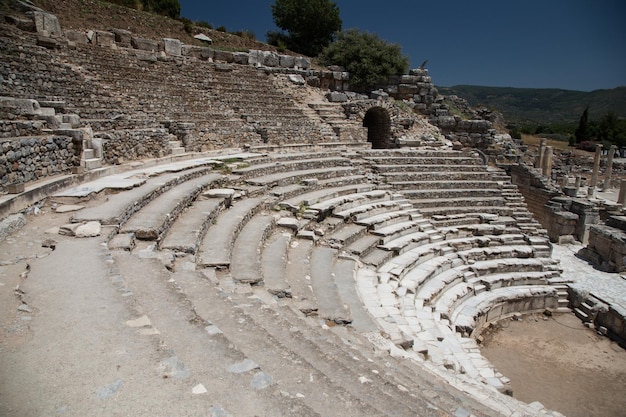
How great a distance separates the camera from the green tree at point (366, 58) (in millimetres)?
18984

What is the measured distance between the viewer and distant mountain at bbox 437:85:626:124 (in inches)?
3767

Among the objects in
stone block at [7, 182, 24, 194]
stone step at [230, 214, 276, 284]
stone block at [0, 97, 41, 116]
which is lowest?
stone step at [230, 214, 276, 284]

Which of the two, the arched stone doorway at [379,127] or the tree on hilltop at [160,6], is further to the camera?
the tree on hilltop at [160,6]

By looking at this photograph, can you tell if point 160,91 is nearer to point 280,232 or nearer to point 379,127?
point 280,232

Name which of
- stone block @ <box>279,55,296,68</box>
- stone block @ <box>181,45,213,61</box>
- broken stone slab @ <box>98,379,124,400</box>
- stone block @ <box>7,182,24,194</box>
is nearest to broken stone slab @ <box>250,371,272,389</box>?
broken stone slab @ <box>98,379,124,400</box>

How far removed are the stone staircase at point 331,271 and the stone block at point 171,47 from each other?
6018 mm

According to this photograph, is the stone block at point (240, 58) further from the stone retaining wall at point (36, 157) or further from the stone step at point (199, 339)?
the stone step at point (199, 339)

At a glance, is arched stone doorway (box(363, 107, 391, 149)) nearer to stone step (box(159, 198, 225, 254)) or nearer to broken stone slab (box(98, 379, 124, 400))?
stone step (box(159, 198, 225, 254))

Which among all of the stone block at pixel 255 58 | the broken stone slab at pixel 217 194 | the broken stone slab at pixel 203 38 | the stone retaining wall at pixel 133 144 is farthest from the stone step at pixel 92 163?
the broken stone slab at pixel 203 38

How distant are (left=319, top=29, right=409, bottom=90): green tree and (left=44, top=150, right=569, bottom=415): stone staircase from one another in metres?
7.44

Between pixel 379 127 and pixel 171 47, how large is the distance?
886cm

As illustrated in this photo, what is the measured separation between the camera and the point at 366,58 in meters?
19.1

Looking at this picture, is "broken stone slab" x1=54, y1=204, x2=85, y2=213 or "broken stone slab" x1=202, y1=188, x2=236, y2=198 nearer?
"broken stone slab" x1=54, y1=204, x2=85, y2=213

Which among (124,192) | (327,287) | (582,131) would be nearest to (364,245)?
(327,287)
